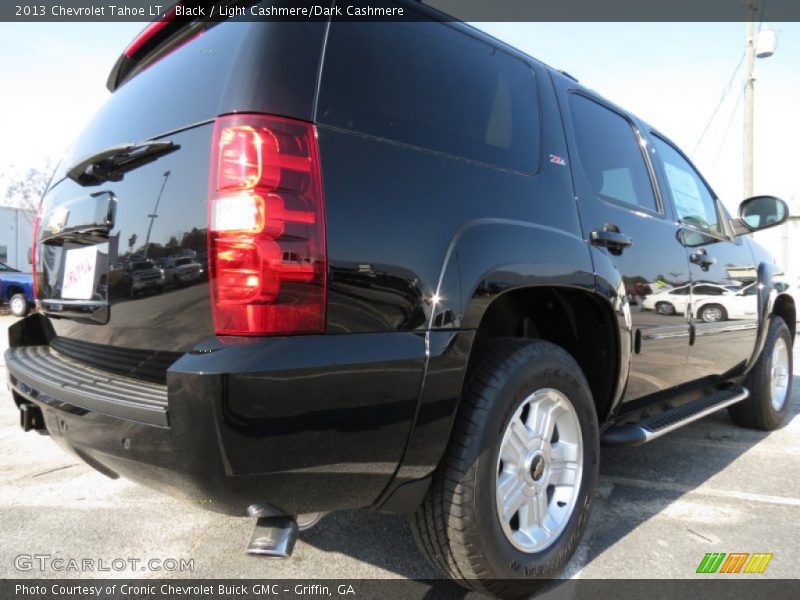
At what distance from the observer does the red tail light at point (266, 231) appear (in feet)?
4.42

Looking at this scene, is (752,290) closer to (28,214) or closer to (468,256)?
(468,256)

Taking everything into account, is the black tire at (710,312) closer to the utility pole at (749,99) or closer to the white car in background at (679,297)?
the white car in background at (679,297)

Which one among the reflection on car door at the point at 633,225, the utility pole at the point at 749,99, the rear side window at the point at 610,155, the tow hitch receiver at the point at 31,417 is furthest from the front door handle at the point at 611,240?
the utility pole at the point at 749,99

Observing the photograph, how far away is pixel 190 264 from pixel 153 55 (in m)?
1.05

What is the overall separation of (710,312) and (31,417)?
10.9ft

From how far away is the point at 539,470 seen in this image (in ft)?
6.56

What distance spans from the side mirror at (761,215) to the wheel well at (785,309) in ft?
2.20

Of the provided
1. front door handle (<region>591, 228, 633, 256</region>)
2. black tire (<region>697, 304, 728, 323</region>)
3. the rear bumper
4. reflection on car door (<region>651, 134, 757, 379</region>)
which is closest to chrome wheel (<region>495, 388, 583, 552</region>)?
the rear bumper

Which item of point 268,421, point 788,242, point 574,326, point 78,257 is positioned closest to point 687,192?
point 574,326

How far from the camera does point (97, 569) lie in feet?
6.77

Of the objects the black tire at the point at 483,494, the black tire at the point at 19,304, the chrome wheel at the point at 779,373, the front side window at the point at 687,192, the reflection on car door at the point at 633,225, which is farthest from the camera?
the black tire at the point at 19,304

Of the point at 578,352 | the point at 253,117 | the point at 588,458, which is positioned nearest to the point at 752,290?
the point at 578,352

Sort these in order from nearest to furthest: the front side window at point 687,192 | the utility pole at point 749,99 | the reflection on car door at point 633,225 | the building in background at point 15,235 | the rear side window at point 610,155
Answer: the reflection on car door at point 633,225
the rear side window at point 610,155
the front side window at point 687,192
the utility pole at point 749,99
the building in background at point 15,235

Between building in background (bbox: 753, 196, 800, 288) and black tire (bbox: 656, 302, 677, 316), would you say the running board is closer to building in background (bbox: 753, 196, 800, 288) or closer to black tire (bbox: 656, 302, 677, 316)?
black tire (bbox: 656, 302, 677, 316)
